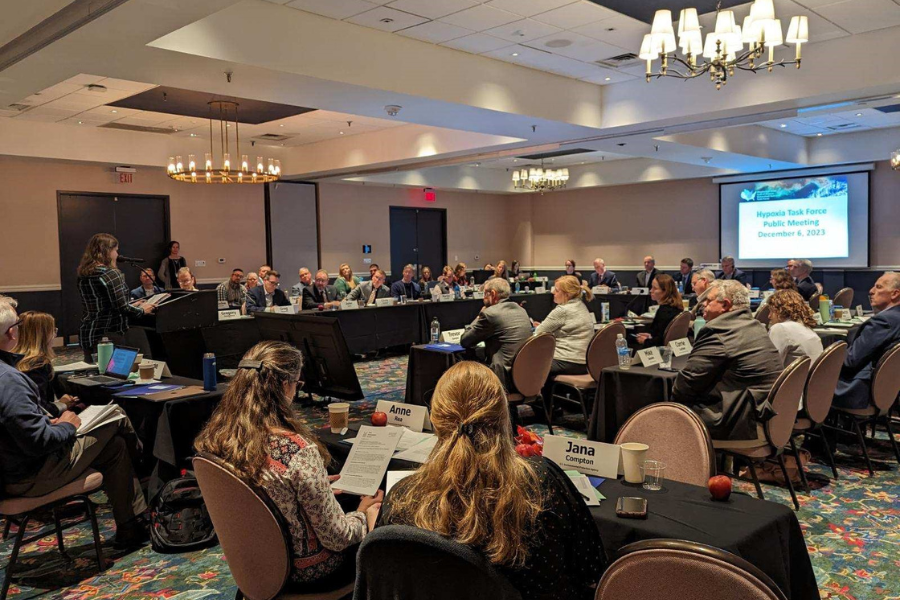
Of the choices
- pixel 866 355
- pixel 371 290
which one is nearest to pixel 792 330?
Answer: pixel 866 355

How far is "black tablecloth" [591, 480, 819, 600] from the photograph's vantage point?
1.88 meters

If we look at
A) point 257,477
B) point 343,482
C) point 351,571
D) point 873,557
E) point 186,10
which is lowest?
point 873,557

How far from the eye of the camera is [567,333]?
596cm

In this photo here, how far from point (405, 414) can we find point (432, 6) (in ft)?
13.9

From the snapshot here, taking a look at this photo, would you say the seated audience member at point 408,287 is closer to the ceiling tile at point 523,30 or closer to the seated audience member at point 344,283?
the seated audience member at point 344,283

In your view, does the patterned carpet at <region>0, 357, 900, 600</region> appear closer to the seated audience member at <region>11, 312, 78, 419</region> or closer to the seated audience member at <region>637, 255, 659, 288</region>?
the seated audience member at <region>11, 312, 78, 419</region>

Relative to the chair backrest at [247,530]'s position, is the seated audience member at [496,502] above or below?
above

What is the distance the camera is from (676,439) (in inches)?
105

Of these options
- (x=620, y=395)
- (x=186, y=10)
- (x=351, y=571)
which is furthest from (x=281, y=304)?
(x=351, y=571)

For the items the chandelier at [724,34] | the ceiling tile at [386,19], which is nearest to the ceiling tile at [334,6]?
the ceiling tile at [386,19]

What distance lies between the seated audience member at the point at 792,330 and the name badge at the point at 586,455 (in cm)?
297

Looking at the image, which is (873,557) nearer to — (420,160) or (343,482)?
(343,482)

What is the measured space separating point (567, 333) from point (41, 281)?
9.32 metres

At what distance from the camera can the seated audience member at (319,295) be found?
941 cm
